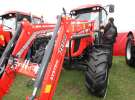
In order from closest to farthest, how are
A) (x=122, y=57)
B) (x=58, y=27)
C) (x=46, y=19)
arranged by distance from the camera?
1. (x=58, y=27)
2. (x=122, y=57)
3. (x=46, y=19)

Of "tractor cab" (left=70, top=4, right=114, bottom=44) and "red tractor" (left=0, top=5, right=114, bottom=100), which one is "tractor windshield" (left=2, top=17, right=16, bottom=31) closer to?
"tractor cab" (left=70, top=4, right=114, bottom=44)

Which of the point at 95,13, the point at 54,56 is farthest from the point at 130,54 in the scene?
the point at 54,56

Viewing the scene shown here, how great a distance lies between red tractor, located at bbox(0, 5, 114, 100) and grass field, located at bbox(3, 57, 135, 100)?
0.47m

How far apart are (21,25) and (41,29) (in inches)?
39.1

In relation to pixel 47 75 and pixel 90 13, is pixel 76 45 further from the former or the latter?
pixel 47 75

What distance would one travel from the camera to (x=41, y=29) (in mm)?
7727

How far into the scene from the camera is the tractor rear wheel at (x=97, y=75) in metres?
7.02

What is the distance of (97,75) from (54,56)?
1.82 meters

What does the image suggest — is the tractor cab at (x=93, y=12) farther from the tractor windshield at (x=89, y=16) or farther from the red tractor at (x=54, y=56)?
the red tractor at (x=54, y=56)

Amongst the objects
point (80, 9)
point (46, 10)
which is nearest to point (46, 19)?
point (46, 10)

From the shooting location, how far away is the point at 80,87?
8.40 meters

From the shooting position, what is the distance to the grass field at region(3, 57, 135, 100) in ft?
25.4

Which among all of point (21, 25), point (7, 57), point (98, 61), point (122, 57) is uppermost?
point (21, 25)

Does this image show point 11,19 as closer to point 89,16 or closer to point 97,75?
point 89,16
